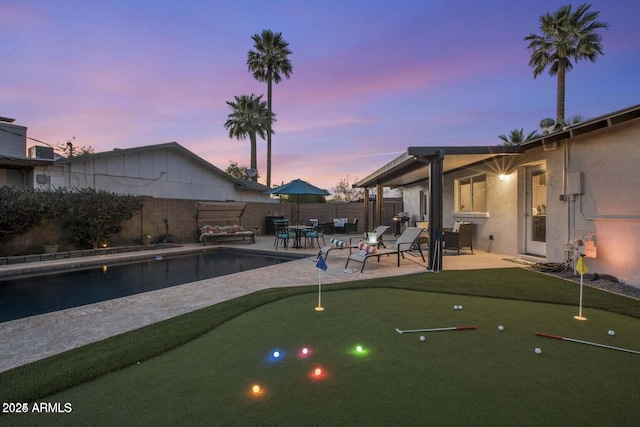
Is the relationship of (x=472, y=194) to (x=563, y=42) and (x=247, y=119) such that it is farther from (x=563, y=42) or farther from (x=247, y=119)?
(x=247, y=119)

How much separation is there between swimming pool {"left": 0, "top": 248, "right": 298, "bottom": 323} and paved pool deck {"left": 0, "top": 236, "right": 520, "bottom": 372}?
2.54 feet

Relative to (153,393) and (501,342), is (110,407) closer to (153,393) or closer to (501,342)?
(153,393)

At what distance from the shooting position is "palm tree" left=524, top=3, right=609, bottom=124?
615 inches

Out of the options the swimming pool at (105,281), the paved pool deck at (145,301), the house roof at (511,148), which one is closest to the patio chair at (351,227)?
the swimming pool at (105,281)

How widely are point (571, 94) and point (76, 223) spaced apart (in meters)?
23.4

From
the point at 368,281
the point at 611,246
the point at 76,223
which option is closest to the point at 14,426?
the point at 368,281

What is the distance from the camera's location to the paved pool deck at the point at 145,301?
331 centimetres

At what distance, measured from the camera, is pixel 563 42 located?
640 inches

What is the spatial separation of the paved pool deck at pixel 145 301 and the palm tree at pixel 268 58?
731 inches

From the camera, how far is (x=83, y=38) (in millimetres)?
10031

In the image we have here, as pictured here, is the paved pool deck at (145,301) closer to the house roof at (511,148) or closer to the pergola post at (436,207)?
the pergola post at (436,207)

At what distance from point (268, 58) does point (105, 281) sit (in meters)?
22.8


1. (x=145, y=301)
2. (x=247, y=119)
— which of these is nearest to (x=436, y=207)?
(x=145, y=301)

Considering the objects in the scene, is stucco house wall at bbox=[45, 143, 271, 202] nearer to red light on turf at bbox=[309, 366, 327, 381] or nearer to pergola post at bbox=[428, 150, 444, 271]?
pergola post at bbox=[428, 150, 444, 271]
